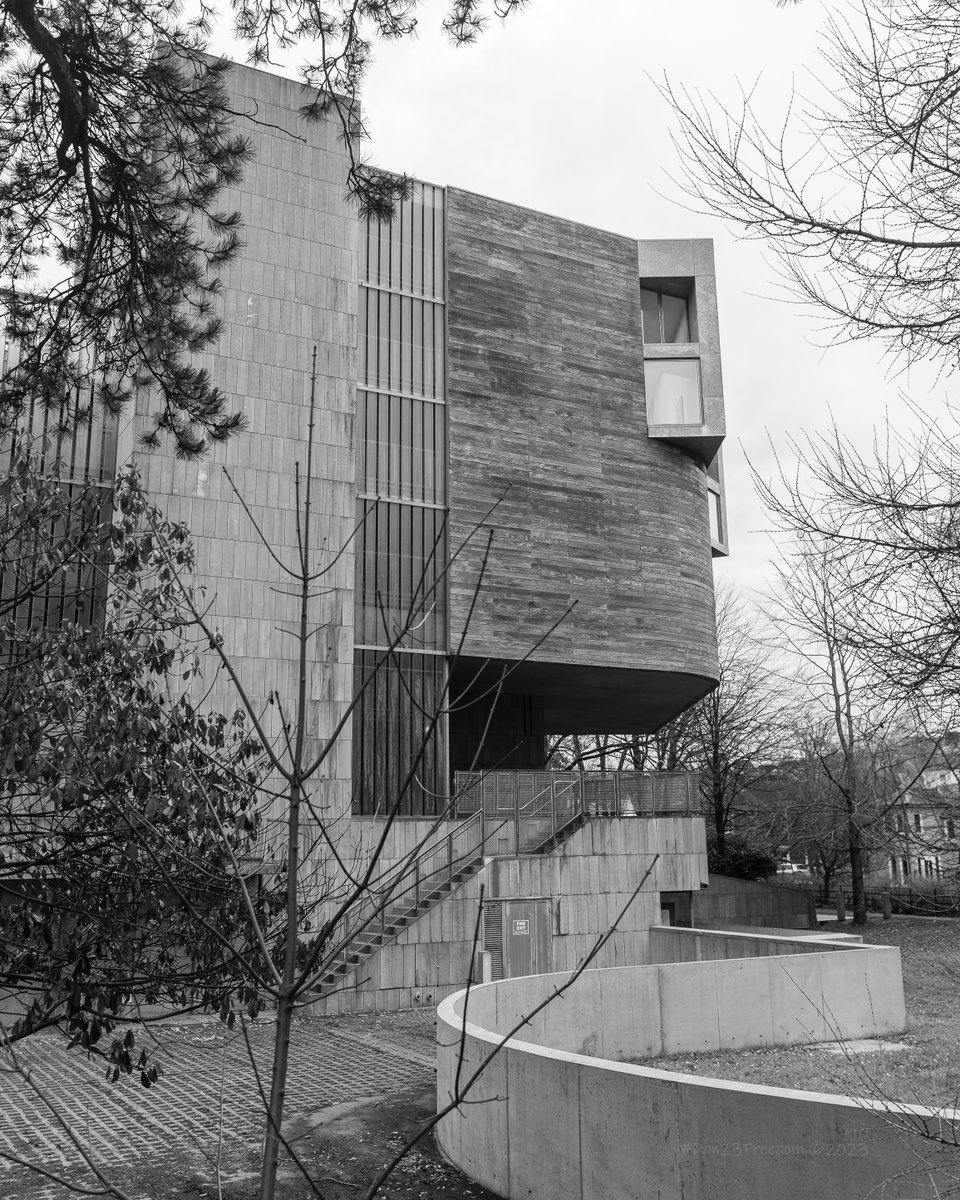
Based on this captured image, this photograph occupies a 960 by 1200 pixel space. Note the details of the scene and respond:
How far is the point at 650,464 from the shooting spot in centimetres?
2852

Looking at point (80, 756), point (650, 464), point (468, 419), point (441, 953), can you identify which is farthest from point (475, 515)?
point (80, 756)

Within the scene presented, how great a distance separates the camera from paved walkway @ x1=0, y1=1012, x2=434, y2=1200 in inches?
381

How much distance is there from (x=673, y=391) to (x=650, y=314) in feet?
8.70

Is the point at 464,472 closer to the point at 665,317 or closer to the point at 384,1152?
the point at 665,317

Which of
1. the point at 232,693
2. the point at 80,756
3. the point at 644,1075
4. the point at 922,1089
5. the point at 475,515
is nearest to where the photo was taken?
the point at 80,756

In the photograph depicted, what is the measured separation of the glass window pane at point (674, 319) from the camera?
30.5 m

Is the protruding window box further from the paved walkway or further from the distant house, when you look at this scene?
the distant house

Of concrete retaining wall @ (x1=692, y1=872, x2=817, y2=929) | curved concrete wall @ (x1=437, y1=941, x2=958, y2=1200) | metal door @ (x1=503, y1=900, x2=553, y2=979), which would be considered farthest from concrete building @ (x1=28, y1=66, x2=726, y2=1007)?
curved concrete wall @ (x1=437, y1=941, x2=958, y2=1200)

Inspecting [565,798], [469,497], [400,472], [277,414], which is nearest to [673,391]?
[469,497]

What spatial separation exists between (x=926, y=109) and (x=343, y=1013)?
58.5 feet

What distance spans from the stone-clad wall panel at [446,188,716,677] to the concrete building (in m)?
0.07

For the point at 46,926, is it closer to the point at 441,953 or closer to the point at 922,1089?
the point at 922,1089

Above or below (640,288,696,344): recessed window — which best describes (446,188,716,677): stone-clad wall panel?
below

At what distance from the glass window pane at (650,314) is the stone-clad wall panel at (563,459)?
888 millimetres
